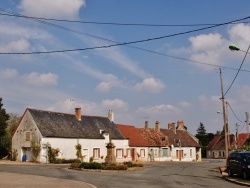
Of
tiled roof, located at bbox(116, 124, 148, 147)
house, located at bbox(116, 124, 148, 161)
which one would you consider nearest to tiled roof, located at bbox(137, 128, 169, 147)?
tiled roof, located at bbox(116, 124, 148, 147)

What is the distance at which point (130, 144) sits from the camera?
64.2 meters

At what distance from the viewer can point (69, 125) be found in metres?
54.6

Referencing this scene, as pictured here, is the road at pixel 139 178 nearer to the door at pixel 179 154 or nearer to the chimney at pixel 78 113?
the chimney at pixel 78 113

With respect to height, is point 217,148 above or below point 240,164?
below

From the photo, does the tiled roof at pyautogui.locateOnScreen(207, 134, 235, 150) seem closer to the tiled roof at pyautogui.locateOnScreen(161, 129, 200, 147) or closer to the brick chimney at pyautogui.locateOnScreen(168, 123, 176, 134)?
the tiled roof at pyautogui.locateOnScreen(161, 129, 200, 147)

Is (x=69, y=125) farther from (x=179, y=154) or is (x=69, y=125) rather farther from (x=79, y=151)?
(x=179, y=154)

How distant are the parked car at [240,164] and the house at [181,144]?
44.1 m

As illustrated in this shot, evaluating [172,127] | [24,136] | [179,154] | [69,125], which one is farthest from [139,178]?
[172,127]

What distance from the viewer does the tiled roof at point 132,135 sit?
6501cm

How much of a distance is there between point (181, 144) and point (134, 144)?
46.0 feet

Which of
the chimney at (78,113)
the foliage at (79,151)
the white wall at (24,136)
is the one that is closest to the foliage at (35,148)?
the white wall at (24,136)

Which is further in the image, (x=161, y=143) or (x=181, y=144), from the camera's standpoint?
(x=181, y=144)

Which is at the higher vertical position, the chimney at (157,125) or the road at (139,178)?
the chimney at (157,125)

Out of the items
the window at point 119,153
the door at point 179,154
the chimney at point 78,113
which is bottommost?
the door at point 179,154
